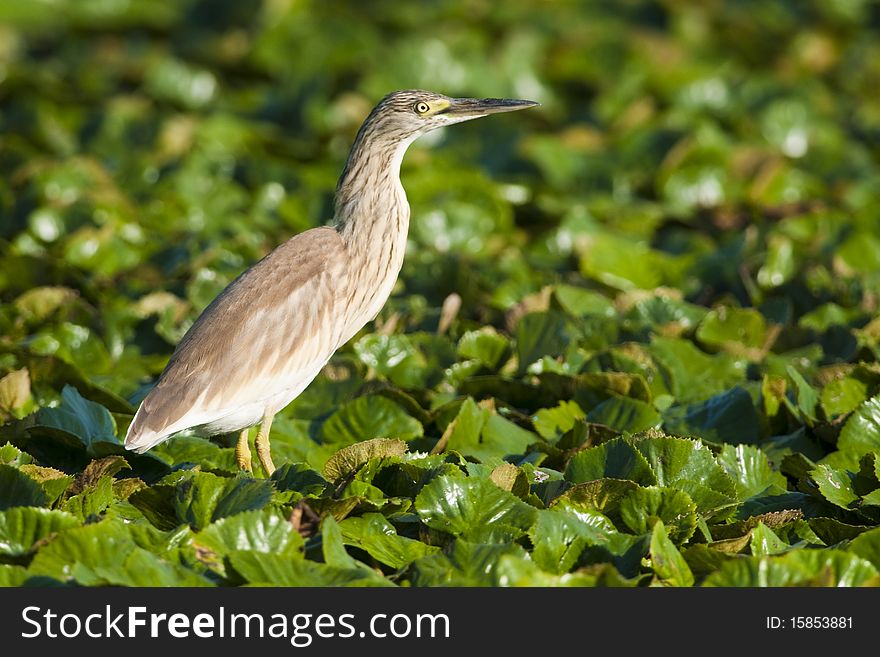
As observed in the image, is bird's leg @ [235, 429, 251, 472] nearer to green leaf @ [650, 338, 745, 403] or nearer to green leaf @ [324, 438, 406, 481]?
→ green leaf @ [324, 438, 406, 481]

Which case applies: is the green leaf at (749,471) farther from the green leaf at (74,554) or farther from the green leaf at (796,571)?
the green leaf at (74,554)

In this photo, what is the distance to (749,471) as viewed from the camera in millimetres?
4531

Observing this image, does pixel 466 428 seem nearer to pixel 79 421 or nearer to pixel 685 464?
pixel 685 464

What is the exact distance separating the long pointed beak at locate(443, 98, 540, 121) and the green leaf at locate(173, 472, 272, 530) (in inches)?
70.8

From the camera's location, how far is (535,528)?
3807 mm

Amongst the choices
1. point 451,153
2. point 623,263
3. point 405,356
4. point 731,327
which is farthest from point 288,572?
point 451,153

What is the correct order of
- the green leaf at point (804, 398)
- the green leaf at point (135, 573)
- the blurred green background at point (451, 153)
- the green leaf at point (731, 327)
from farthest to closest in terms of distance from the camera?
the blurred green background at point (451, 153) → the green leaf at point (731, 327) → the green leaf at point (804, 398) → the green leaf at point (135, 573)

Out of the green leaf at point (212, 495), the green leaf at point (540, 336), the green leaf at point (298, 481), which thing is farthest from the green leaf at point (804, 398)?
the green leaf at point (212, 495)

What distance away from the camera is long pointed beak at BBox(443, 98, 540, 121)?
5109 mm

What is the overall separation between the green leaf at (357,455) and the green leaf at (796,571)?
1181 mm

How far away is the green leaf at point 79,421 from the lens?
14.8 ft

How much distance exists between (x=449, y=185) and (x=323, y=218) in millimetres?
719
